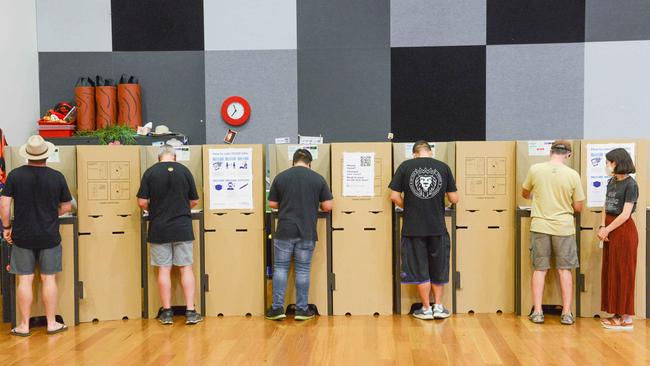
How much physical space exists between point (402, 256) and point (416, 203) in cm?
49

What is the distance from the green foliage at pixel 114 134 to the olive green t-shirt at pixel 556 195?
4.70 m

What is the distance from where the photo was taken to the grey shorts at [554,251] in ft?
17.4

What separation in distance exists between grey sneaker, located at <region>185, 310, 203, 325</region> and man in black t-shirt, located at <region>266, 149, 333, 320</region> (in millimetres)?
619

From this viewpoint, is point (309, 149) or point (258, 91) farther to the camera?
point (258, 91)

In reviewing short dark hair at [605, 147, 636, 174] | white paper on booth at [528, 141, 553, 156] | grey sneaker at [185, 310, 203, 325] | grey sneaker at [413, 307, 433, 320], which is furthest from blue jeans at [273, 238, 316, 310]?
short dark hair at [605, 147, 636, 174]

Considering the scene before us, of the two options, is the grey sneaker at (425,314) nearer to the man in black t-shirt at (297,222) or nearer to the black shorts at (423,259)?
the black shorts at (423,259)

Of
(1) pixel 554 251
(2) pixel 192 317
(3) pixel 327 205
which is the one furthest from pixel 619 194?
(2) pixel 192 317

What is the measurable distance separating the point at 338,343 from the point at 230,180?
6.09 ft

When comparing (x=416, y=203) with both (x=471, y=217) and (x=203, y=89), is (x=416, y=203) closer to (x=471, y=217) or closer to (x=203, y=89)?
(x=471, y=217)

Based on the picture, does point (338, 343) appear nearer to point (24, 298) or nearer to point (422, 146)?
→ point (422, 146)

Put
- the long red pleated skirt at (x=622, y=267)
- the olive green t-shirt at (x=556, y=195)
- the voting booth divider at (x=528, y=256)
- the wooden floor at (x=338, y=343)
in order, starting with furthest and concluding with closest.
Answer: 1. the voting booth divider at (x=528, y=256)
2. the olive green t-shirt at (x=556, y=195)
3. the long red pleated skirt at (x=622, y=267)
4. the wooden floor at (x=338, y=343)

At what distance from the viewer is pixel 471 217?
5.73 m

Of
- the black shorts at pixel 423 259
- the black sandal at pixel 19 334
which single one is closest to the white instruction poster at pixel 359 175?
the black shorts at pixel 423 259

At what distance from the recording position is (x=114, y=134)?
7.50 metres
